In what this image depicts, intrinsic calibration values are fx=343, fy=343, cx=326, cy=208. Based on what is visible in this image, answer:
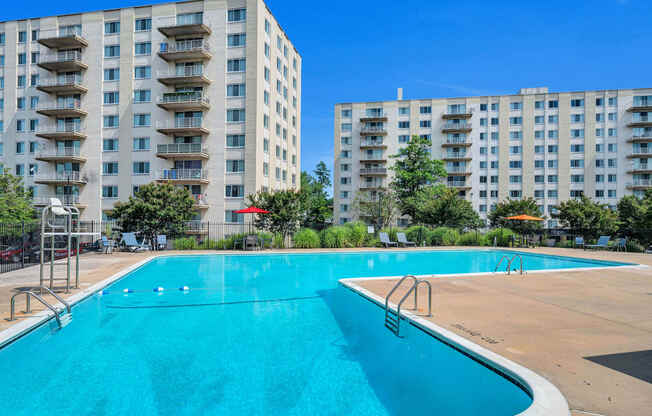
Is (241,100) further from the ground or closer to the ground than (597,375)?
further from the ground

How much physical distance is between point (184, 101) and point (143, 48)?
7.48 meters

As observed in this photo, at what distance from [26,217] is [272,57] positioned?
24.6 meters

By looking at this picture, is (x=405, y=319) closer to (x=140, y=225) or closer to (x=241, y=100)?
(x=140, y=225)

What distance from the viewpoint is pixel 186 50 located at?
30.5m

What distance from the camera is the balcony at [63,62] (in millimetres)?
32219

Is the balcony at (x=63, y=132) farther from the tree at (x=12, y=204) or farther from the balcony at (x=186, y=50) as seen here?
the balcony at (x=186, y=50)

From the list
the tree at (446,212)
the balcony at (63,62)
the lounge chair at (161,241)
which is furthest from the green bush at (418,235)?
the balcony at (63,62)

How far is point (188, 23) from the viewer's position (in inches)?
1248

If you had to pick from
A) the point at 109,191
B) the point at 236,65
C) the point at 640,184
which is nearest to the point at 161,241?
the point at 109,191

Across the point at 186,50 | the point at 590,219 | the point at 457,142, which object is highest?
the point at 186,50

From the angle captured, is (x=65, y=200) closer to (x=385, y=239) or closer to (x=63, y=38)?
(x=63, y=38)

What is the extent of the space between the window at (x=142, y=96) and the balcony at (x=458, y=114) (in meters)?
40.9

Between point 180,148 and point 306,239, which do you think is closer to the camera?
point 306,239

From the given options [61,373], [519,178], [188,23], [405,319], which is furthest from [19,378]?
[519,178]
